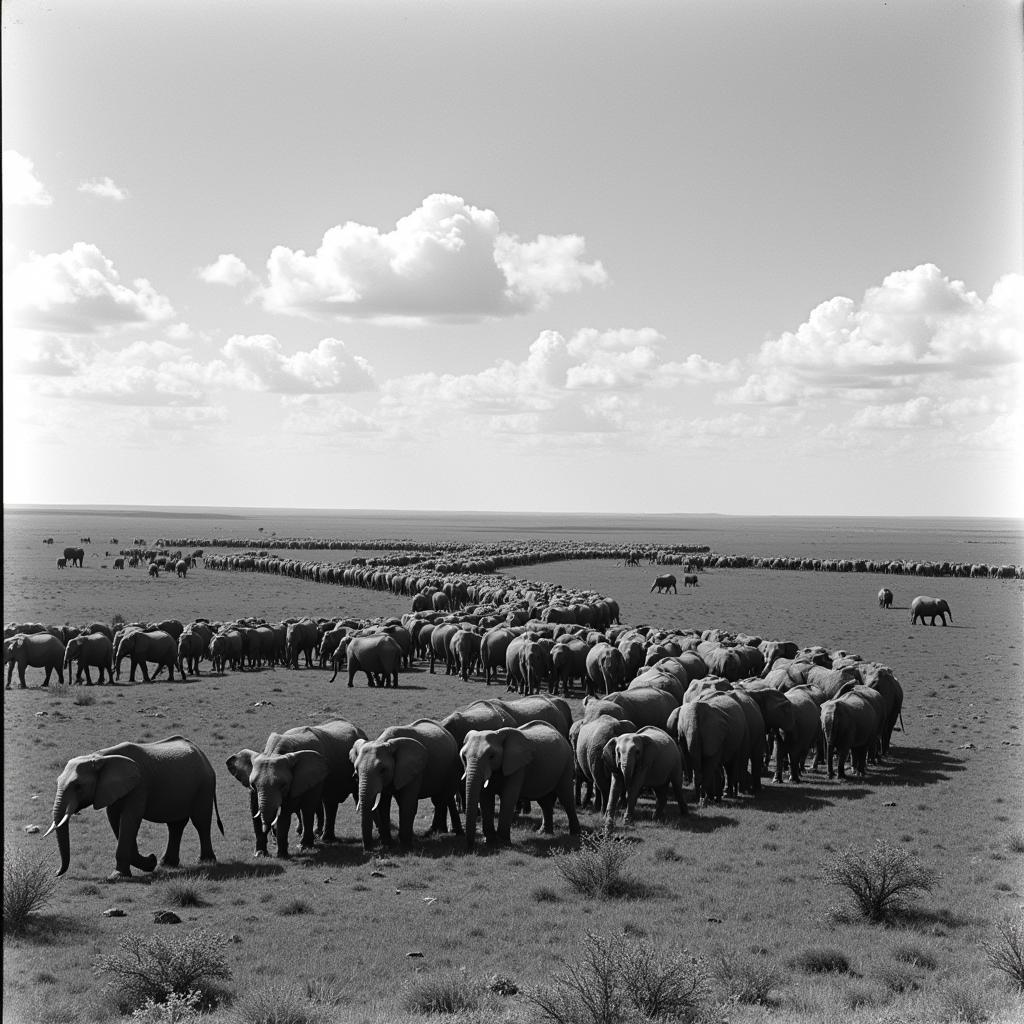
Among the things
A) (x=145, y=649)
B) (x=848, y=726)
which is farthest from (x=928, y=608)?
(x=145, y=649)

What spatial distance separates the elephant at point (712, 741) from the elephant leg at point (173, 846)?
9.45m

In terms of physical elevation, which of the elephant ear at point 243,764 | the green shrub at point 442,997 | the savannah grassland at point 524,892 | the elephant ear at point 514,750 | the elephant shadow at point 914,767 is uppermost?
the elephant ear at point 514,750

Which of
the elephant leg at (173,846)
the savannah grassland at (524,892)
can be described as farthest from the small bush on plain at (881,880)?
the elephant leg at (173,846)

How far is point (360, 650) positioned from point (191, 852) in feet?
60.3

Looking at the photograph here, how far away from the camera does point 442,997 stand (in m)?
9.84

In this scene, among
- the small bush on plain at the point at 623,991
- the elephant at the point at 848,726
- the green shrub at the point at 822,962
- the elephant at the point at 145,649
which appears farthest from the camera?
the elephant at the point at 145,649

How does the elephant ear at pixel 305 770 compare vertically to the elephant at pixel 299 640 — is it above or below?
above

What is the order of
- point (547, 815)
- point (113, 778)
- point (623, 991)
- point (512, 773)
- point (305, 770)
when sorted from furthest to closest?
point (547, 815) < point (512, 773) < point (305, 770) < point (113, 778) < point (623, 991)

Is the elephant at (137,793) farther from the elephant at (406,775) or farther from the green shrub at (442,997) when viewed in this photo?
the green shrub at (442,997)

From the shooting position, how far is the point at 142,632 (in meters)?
34.8

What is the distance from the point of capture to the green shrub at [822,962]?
11016 mm

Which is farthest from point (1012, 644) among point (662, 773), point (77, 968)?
point (77, 968)

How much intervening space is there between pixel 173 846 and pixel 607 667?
17.7 m

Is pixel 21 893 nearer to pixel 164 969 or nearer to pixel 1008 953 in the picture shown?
pixel 164 969
